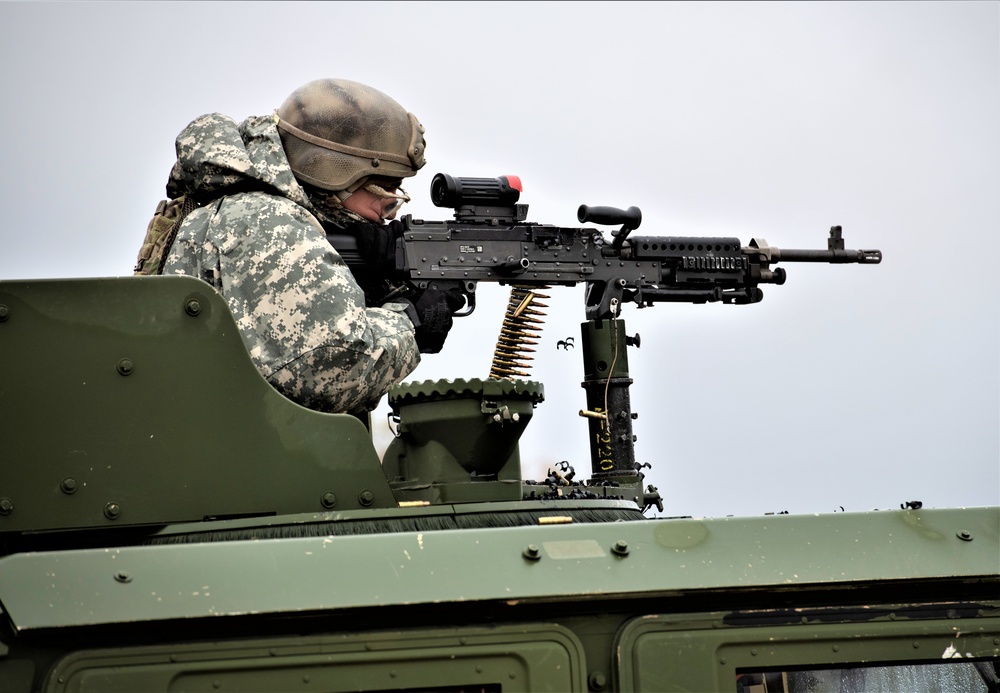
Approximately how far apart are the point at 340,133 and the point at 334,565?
1.87 m

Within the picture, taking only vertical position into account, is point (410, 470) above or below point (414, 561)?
above

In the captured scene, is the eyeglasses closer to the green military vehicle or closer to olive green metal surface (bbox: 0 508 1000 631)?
the green military vehicle

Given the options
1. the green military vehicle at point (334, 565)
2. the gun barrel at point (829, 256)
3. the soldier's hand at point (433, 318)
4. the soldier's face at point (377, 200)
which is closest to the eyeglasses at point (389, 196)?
the soldier's face at point (377, 200)

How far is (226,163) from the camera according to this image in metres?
3.81

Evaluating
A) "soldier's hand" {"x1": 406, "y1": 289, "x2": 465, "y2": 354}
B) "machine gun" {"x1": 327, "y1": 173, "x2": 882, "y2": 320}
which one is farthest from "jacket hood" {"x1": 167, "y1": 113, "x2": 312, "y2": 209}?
"machine gun" {"x1": 327, "y1": 173, "x2": 882, "y2": 320}

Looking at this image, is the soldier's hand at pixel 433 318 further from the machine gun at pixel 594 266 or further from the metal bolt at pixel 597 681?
the machine gun at pixel 594 266

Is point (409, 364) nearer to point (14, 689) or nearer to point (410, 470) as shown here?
point (410, 470)

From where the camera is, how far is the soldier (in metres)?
3.52

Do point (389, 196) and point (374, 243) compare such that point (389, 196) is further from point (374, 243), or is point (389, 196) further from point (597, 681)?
point (597, 681)

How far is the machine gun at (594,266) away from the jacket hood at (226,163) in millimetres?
2590

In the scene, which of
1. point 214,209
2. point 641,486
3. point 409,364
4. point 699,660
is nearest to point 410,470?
point 409,364

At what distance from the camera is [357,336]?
3525mm

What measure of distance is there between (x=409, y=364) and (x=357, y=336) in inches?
11.7

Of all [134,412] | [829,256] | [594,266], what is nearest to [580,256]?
[594,266]
